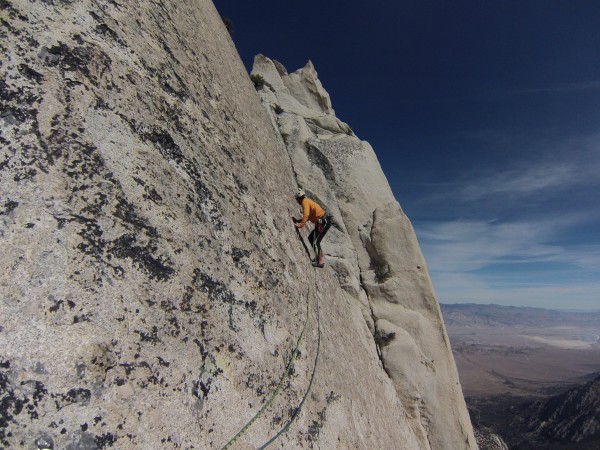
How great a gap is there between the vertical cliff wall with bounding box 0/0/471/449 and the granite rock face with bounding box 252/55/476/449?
5.38m

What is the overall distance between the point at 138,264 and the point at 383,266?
1185 cm

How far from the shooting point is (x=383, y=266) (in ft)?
48.7

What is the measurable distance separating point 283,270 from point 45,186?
14.0ft

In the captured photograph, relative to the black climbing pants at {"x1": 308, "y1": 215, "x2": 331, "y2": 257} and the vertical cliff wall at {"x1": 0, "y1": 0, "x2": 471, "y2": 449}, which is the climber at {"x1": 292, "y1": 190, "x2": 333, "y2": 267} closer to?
the black climbing pants at {"x1": 308, "y1": 215, "x2": 331, "y2": 257}

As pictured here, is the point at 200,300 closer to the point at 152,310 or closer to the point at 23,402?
A: the point at 152,310

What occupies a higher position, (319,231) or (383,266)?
(319,231)

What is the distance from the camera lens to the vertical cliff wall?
3.39m

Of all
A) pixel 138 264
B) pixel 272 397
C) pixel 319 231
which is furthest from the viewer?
pixel 319 231

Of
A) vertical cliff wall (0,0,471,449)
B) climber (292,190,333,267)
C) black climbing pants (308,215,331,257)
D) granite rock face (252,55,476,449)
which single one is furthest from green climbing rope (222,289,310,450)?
granite rock face (252,55,476,449)

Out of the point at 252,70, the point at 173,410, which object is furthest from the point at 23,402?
the point at 252,70

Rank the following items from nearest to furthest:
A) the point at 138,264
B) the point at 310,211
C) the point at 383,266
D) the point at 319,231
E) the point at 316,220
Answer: the point at 138,264 < the point at 310,211 < the point at 316,220 < the point at 319,231 < the point at 383,266

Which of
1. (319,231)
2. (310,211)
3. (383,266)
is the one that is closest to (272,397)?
(310,211)

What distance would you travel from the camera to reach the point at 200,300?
475cm

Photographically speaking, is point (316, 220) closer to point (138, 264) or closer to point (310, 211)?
point (310, 211)
